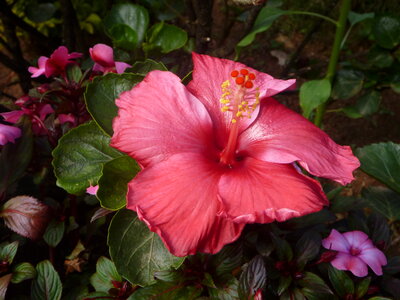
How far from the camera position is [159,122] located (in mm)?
599

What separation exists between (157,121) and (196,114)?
73 millimetres

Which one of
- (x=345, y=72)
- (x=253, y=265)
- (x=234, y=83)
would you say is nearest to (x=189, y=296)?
(x=253, y=265)

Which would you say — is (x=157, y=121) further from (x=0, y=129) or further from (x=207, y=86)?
(x=0, y=129)

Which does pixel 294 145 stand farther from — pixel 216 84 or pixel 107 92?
pixel 107 92

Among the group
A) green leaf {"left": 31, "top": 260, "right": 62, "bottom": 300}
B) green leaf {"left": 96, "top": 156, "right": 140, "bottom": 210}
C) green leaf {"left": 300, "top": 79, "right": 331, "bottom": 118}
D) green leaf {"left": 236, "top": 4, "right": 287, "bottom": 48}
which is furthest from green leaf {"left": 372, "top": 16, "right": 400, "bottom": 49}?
green leaf {"left": 31, "top": 260, "right": 62, "bottom": 300}

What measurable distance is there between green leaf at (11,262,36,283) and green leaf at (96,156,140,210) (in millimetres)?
285

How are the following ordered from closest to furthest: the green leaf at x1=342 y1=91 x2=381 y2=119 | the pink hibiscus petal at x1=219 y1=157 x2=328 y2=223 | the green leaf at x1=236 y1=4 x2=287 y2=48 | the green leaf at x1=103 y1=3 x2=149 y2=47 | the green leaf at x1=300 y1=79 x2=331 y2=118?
the pink hibiscus petal at x1=219 y1=157 x2=328 y2=223, the green leaf at x1=103 y1=3 x2=149 y2=47, the green leaf at x1=236 y1=4 x2=287 y2=48, the green leaf at x1=300 y1=79 x2=331 y2=118, the green leaf at x1=342 y1=91 x2=381 y2=119

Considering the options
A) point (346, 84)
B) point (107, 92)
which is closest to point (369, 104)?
point (346, 84)

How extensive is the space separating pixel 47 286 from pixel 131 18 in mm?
785

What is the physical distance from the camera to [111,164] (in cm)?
62

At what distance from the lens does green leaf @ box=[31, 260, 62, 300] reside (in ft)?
2.49

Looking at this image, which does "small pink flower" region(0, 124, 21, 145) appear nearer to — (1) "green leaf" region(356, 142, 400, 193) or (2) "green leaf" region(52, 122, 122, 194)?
(2) "green leaf" region(52, 122, 122, 194)

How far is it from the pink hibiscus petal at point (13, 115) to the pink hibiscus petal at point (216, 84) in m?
0.41

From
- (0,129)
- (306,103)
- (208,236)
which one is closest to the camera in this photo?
(208,236)
